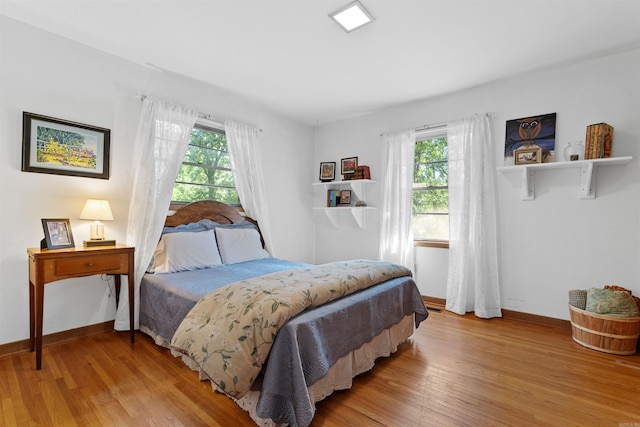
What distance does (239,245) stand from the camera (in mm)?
3270

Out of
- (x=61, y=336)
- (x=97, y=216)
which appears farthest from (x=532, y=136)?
(x=61, y=336)

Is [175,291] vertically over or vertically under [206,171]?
under

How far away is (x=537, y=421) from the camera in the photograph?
1.57 meters

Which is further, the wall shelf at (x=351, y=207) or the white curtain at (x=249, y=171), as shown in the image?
Result: the wall shelf at (x=351, y=207)

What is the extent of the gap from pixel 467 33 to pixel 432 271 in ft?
8.35

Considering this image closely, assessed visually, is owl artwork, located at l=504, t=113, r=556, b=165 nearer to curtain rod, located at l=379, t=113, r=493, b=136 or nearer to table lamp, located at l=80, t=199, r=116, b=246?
curtain rod, located at l=379, t=113, r=493, b=136

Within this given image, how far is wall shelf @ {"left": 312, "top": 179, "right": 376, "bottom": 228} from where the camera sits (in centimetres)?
410

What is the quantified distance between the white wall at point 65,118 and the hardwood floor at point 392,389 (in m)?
0.35

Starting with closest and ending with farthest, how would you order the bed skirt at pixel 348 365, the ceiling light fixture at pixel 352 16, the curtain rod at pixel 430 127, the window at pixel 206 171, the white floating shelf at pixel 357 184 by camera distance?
the bed skirt at pixel 348 365 → the ceiling light fixture at pixel 352 16 → the window at pixel 206 171 → the curtain rod at pixel 430 127 → the white floating shelf at pixel 357 184

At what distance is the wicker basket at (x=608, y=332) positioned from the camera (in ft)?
7.53

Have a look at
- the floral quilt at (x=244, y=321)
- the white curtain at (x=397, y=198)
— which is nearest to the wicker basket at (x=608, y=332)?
the white curtain at (x=397, y=198)

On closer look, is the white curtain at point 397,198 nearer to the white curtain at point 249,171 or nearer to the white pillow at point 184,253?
the white curtain at point 249,171

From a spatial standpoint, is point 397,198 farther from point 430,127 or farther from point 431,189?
point 430,127

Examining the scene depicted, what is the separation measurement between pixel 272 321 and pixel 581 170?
3.14 m
